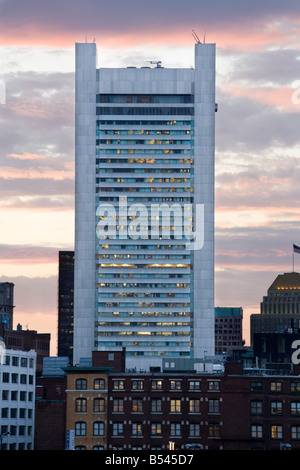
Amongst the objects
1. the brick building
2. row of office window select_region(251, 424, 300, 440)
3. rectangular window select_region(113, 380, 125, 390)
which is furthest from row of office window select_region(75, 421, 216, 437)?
row of office window select_region(251, 424, 300, 440)

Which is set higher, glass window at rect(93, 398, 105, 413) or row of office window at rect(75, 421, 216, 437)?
glass window at rect(93, 398, 105, 413)

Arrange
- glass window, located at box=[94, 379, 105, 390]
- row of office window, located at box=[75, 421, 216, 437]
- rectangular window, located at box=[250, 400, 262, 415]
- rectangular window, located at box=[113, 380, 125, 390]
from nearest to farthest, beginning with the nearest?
1. rectangular window, located at box=[250, 400, 262, 415]
2. row of office window, located at box=[75, 421, 216, 437]
3. rectangular window, located at box=[113, 380, 125, 390]
4. glass window, located at box=[94, 379, 105, 390]

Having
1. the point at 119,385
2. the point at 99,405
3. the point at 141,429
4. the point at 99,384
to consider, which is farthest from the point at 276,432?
the point at 99,384

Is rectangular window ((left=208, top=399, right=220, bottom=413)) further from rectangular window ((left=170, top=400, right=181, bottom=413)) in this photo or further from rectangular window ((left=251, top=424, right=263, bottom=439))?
rectangular window ((left=251, top=424, right=263, bottom=439))

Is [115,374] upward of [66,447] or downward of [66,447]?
upward

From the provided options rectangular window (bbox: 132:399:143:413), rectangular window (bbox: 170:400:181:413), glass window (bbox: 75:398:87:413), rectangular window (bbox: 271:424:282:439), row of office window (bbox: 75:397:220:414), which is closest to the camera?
rectangular window (bbox: 271:424:282:439)

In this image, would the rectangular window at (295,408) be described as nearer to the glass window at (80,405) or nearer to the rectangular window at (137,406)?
the rectangular window at (137,406)

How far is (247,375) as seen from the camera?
632 feet

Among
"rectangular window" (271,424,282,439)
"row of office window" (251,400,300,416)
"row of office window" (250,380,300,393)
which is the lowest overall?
"rectangular window" (271,424,282,439)
